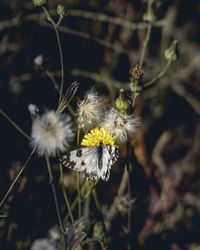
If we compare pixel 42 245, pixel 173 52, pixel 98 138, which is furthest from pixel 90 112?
pixel 42 245

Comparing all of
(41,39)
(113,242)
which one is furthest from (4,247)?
(41,39)

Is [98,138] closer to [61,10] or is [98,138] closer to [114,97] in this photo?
[61,10]

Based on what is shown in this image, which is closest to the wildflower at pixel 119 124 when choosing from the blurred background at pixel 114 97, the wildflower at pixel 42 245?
the blurred background at pixel 114 97

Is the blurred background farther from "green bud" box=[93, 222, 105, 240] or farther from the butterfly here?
the butterfly

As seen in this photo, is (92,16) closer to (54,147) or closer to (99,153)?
(54,147)

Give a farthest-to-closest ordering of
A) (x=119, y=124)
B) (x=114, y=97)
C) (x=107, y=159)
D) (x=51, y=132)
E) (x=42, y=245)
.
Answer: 1. (x=114, y=97)
2. (x=42, y=245)
3. (x=51, y=132)
4. (x=119, y=124)
5. (x=107, y=159)
